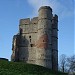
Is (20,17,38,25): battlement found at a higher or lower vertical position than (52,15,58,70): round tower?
higher

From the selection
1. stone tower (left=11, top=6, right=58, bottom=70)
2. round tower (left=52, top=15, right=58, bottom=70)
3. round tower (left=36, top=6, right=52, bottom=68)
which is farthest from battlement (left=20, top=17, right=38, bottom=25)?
round tower (left=52, top=15, right=58, bottom=70)

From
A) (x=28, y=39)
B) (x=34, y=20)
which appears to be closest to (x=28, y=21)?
(x=34, y=20)

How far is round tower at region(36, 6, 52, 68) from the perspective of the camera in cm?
5609

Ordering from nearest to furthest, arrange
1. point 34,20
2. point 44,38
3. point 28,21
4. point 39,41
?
1. point 44,38
2. point 39,41
3. point 34,20
4. point 28,21

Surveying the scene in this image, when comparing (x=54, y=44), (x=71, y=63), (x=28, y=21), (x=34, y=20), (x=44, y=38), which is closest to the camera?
(x=44, y=38)

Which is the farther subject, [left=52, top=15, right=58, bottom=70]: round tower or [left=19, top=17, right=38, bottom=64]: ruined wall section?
[left=19, top=17, right=38, bottom=64]: ruined wall section

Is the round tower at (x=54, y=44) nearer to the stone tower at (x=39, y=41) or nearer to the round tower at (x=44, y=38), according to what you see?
the stone tower at (x=39, y=41)

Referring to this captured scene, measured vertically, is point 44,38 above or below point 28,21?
below

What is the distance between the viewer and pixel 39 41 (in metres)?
57.7

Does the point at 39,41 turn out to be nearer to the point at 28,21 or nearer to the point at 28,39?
the point at 28,39

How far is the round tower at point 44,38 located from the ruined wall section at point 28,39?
2504 millimetres

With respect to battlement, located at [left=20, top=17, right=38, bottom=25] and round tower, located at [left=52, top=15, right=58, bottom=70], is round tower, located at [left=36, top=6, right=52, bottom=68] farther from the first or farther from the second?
round tower, located at [left=52, top=15, right=58, bottom=70]

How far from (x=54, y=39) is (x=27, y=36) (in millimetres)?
5512

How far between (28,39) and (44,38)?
18.2ft
